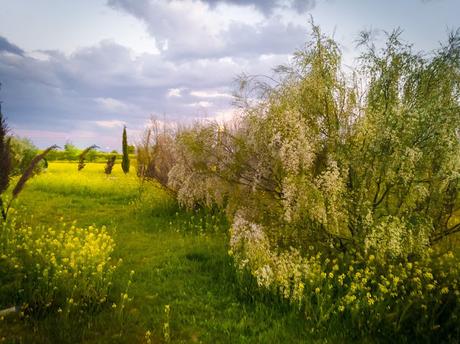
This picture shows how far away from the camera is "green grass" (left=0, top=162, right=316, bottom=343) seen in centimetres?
612

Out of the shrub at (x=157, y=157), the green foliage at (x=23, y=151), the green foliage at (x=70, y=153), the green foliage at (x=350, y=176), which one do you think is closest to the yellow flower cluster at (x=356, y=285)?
the green foliage at (x=350, y=176)

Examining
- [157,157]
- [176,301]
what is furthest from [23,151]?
[176,301]

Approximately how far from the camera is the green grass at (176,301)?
20.1 feet

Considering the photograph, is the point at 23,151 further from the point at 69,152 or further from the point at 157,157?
the point at 69,152

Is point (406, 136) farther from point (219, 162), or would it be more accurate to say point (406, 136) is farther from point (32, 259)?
point (32, 259)

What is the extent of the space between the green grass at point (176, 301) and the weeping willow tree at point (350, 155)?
5.09ft

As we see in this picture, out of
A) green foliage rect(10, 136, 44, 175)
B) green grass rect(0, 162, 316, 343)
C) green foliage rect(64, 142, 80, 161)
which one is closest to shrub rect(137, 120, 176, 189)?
green grass rect(0, 162, 316, 343)

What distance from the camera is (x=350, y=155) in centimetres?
771

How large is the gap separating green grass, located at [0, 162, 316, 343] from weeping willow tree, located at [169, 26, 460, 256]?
1552 millimetres

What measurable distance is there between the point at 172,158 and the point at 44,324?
1039cm

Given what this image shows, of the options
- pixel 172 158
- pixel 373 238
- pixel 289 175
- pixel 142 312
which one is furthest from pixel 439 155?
pixel 172 158

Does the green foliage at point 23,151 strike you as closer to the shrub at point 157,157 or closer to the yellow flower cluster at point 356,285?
the shrub at point 157,157

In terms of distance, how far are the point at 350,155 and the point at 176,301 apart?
4.43 m

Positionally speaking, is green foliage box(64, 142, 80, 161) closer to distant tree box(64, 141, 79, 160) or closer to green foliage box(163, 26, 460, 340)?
distant tree box(64, 141, 79, 160)
